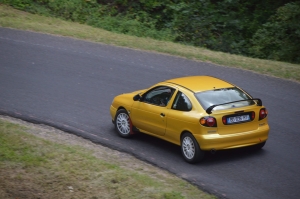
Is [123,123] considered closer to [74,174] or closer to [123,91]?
[74,174]

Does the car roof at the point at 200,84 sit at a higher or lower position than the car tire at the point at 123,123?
higher

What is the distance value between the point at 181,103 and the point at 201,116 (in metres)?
0.79

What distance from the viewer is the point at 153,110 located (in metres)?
12.6

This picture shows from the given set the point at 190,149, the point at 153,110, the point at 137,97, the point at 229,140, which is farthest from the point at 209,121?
the point at 137,97

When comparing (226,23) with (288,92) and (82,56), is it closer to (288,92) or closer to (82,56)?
(82,56)

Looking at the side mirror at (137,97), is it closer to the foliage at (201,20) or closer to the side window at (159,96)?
the side window at (159,96)

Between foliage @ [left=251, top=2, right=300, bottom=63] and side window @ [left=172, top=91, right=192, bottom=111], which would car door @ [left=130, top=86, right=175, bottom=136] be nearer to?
side window @ [left=172, top=91, right=192, bottom=111]

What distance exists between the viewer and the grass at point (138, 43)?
1914cm

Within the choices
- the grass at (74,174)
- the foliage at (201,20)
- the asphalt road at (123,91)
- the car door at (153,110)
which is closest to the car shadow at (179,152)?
the asphalt road at (123,91)

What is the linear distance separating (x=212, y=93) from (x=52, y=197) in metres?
4.04

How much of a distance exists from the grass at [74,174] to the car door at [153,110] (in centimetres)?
98

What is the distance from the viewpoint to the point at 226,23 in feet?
88.5

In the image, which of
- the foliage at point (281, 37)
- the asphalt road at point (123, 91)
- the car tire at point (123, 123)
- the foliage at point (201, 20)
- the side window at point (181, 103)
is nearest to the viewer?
the asphalt road at point (123, 91)

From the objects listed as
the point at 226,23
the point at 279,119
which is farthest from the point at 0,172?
the point at 226,23
